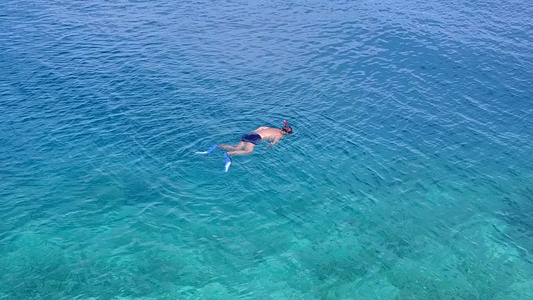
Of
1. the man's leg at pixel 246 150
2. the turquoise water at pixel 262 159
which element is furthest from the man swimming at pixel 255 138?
the turquoise water at pixel 262 159

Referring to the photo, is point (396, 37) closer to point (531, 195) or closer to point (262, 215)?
point (531, 195)

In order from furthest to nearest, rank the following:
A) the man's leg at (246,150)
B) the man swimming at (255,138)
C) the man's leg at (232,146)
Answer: the man's leg at (232,146) → the man swimming at (255,138) → the man's leg at (246,150)

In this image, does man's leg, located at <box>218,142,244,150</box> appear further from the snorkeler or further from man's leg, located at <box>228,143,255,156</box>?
man's leg, located at <box>228,143,255,156</box>

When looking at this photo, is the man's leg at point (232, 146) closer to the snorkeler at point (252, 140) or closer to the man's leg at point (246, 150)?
the snorkeler at point (252, 140)

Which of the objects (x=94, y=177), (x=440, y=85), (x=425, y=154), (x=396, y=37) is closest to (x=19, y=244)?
(x=94, y=177)

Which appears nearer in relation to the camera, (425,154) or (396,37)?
(425,154)

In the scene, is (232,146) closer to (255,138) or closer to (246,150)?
(246,150)

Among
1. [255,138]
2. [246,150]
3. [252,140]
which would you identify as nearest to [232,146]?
[246,150]
